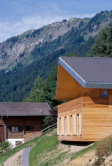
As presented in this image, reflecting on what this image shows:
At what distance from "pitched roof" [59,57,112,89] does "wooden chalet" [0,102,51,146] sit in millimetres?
30870

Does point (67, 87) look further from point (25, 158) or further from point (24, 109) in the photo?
point (24, 109)

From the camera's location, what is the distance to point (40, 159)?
24.9 m

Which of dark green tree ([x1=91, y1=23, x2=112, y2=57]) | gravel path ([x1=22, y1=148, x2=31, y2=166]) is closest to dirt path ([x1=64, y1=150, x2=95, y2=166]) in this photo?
gravel path ([x1=22, y1=148, x2=31, y2=166])

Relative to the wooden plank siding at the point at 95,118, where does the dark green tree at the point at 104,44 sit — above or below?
above

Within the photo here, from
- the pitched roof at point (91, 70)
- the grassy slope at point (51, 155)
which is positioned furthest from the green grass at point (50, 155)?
the pitched roof at point (91, 70)

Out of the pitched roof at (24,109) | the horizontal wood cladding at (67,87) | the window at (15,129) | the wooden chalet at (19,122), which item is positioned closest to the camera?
the horizontal wood cladding at (67,87)

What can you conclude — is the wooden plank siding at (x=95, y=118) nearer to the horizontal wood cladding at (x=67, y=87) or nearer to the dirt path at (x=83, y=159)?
the horizontal wood cladding at (x=67, y=87)

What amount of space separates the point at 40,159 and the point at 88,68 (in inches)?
293

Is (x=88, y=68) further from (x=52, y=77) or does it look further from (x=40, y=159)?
(x=52, y=77)

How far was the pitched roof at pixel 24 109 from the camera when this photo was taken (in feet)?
174

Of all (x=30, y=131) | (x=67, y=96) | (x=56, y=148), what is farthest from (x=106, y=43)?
(x=56, y=148)

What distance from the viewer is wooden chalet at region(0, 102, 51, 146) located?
52281mm

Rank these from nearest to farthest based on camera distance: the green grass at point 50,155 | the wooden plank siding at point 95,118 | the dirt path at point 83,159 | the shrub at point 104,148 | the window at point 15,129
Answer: the shrub at point 104,148 → the dirt path at point 83,159 → the wooden plank siding at point 95,118 → the green grass at point 50,155 → the window at point 15,129

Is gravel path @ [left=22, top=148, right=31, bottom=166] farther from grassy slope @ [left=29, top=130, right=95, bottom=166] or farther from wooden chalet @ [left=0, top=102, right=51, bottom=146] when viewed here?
wooden chalet @ [left=0, top=102, right=51, bottom=146]
